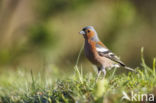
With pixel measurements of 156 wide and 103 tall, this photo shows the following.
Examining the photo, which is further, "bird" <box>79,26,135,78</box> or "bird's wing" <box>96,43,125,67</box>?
"bird's wing" <box>96,43,125,67</box>

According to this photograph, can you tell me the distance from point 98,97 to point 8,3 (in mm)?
4405

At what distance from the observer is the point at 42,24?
20.7ft

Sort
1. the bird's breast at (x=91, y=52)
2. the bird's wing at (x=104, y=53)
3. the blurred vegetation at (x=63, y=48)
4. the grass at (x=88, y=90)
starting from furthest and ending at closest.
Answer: the bird's wing at (x=104, y=53), the bird's breast at (x=91, y=52), the blurred vegetation at (x=63, y=48), the grass at (x=88, y=90)

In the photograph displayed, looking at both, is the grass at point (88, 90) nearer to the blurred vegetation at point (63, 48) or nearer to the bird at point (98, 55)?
the blurred vegetation at point (63, 48)

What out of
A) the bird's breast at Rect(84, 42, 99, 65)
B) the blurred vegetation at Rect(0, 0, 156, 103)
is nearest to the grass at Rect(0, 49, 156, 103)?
the blurred vegetation at Rect(0, 0, 156, 103)

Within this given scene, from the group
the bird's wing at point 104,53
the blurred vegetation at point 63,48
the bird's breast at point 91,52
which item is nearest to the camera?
the blurred vegetation at point 63,48

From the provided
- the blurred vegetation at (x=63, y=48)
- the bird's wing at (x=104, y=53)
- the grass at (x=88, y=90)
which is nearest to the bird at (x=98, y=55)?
the bird's wing at (x=104, y=53)

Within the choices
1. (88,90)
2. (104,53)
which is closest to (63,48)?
(104,53)

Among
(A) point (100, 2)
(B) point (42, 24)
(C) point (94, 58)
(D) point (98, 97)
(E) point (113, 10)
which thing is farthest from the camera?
(A) point (100, 2)

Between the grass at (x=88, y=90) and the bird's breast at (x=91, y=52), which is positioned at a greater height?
the bird's breast at (x=91, y=52)

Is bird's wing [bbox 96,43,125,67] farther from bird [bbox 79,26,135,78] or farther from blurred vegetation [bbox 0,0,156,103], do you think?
blurred vegetation [bbox 0,0,156,103]

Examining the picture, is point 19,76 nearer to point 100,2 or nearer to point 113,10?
point 113,10

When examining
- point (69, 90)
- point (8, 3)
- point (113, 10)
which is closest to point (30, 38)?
point (8, 3)

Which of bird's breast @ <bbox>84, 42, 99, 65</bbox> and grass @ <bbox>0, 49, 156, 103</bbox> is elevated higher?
bird's breast @ <bbox>84, 42, 99, 65</bbox>
